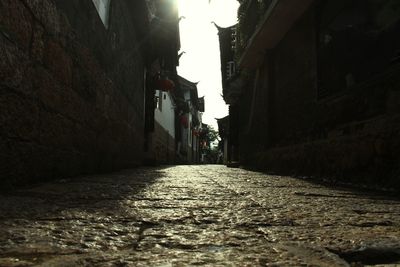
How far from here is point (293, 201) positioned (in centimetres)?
234

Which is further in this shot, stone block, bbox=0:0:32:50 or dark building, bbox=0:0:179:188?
dark building, bbox=0:0:179:188

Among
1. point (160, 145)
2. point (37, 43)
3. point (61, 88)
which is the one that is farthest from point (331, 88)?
point (160, 145)

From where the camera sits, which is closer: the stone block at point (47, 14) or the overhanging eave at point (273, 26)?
the stone block at point (47, 14)

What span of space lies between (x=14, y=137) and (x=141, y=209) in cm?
109

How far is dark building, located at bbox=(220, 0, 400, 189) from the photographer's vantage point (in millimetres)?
3793

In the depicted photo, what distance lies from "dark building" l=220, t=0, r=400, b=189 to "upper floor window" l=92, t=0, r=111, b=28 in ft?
8.66

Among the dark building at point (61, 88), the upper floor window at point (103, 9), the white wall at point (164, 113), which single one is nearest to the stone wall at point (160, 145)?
the white wall at point (164, 113)

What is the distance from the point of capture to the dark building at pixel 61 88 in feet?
7.93

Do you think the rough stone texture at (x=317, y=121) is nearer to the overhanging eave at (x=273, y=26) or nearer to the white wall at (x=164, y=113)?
the overhanging eave at (x=273, y=26)

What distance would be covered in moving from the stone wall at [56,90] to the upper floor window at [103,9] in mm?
140

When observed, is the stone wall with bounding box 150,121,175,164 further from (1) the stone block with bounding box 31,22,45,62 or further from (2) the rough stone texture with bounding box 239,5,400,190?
(1) the stone block with bounding box 31,22,45,62

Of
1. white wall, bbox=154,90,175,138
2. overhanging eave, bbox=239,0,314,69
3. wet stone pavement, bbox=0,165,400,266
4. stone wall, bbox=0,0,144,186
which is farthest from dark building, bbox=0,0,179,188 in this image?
white wall, bbox=154,90,175,138

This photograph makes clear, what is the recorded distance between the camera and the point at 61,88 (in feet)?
11.0

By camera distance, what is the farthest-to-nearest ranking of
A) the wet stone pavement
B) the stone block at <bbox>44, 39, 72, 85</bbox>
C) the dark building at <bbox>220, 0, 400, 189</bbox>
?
the dark building at <bbox>220, 0, 400, 189</bbox> < the stone block at <bbox>44, 39, 72, 85</bbox> < the wet stone pavement
